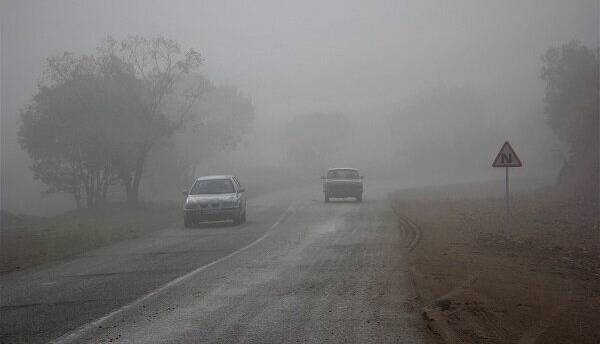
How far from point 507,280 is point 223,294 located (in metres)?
4.53

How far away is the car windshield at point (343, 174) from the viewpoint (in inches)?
1324

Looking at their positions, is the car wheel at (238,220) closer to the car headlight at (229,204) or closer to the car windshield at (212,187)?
the car headlight at (229,204)

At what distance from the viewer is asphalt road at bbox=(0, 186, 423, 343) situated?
22.2 ft

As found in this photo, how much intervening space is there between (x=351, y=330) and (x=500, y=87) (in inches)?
6957

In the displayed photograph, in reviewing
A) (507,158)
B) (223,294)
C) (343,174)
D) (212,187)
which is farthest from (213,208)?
(343,174)

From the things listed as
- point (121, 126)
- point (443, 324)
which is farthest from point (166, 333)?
point (121, 126)

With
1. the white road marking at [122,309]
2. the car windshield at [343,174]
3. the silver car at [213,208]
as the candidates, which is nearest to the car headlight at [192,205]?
the silver car at [213,208]

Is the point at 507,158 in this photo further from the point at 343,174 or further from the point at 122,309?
the point at 343,174

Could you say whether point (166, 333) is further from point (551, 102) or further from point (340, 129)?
point (340, 129)

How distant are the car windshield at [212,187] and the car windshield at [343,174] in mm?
11125

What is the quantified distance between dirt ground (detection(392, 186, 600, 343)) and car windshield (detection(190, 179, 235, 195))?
722cm

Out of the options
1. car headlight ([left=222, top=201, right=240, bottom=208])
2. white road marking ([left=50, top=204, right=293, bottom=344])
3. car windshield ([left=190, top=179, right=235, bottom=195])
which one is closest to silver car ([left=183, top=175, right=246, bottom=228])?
car headlight ([left=222, top=201, right=240, bottom=208])

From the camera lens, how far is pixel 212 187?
23.2 meters

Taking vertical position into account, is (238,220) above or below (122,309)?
above
